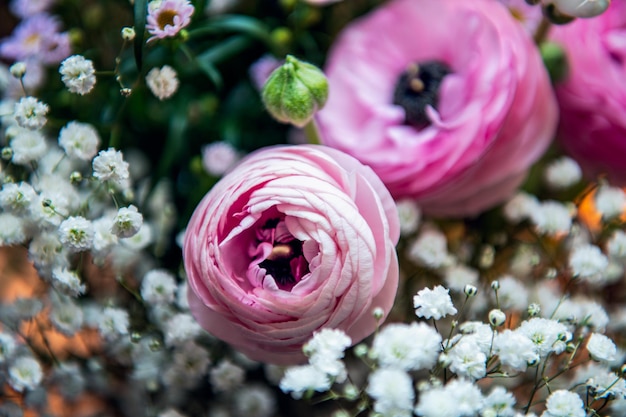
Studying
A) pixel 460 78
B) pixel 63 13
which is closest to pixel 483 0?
pixel 460 78

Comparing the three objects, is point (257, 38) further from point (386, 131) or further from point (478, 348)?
point (478, 348)

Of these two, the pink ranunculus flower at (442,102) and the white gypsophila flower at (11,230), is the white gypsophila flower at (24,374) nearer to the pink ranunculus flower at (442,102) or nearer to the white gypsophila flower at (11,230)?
the white gypsophila flower at (11,230)

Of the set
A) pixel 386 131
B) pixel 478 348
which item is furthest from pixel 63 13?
pixel 478 348

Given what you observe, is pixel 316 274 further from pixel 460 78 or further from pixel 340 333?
Result: pixel 460 78

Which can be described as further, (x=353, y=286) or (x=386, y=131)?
(x=386, y=131)

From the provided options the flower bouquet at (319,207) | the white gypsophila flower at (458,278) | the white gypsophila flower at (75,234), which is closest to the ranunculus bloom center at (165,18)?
the flower bouquet at (319,207)

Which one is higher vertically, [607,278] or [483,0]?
[483,0]
